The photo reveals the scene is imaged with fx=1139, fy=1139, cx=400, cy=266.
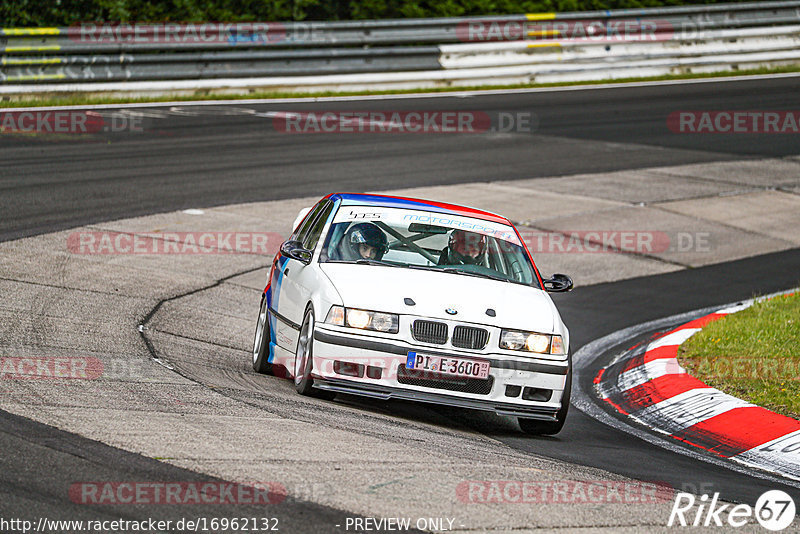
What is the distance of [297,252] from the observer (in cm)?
847

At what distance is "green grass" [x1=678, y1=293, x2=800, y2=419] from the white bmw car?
4.93ft

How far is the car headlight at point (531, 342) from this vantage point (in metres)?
7.43

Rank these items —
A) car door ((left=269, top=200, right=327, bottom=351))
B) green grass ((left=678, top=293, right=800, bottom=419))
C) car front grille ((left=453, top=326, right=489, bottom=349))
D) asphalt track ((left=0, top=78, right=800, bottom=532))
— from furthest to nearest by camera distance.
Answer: green grass ((left=678, top=293, right=800, bottom=419))
car door ((left=269, top=200, right=327, bottom=351))
car front grille ((left=453, top=326, right=489, bottom=349))
asphalt track ((left=0, top=78, right=800, bottom=532))

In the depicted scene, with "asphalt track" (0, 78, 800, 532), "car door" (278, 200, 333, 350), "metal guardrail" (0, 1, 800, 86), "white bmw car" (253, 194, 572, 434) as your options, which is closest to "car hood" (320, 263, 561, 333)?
"white bmw car" (253, 194, 572, 434)

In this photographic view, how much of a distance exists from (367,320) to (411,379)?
479 mm

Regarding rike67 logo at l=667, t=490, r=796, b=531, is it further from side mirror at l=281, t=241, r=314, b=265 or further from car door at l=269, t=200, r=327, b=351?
side mirror at l=281, t=241, r=314, b=265

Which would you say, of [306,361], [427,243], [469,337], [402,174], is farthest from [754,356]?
[402,174]

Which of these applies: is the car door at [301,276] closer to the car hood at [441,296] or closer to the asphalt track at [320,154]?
the car hood at [441,296]

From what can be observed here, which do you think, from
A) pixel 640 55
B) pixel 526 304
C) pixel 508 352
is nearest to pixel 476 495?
pixel 508 352

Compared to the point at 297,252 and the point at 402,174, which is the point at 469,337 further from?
the point at 402,174

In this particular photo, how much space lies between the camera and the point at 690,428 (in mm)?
7980

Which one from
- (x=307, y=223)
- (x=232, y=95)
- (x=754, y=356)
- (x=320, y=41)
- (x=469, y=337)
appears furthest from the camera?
(x=320, y=41)

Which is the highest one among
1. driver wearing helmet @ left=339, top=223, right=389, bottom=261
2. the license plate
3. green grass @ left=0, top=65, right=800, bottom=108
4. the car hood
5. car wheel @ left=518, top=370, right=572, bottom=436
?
green grass @ left=0, top=65, right=800, bottom=108

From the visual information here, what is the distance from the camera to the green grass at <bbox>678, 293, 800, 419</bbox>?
830 centimetres
